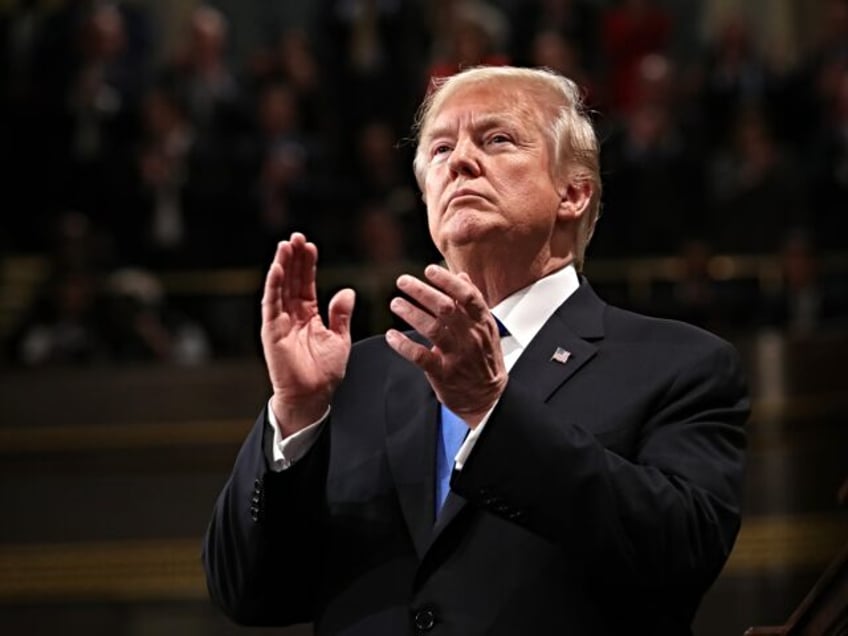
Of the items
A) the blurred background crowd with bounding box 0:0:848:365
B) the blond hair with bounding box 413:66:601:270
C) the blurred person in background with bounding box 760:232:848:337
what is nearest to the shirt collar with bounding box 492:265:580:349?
the blond hair with bounding box 413:66:601:270

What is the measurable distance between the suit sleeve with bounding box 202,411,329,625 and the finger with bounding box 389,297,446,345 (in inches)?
12.6

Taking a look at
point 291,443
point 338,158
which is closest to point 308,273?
point 291,443

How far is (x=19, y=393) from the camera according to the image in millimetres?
6000

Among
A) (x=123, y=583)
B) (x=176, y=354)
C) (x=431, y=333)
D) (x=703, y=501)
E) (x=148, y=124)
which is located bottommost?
(x=123, y=583)

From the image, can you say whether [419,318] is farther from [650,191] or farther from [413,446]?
[650,191]

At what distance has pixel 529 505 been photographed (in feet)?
6.48

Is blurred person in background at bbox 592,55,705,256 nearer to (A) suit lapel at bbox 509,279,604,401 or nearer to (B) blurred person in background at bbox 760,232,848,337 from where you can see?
(B) blurred person in background at bbox 760,232,848,337

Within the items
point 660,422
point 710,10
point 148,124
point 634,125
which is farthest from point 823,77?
point 660,422

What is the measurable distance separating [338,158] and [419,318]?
18.2 feet

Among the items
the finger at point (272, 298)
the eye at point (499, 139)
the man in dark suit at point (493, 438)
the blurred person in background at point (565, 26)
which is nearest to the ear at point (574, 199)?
the man in dark suit at point (493, 438)

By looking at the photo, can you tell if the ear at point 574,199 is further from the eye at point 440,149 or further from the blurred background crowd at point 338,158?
the blurred background crowd at point 338,158

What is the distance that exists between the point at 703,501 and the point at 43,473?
4237mm

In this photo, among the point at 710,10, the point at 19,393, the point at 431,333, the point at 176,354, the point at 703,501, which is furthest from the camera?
the point at 710,10

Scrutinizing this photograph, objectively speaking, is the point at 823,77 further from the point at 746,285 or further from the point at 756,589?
the point at 756,589
